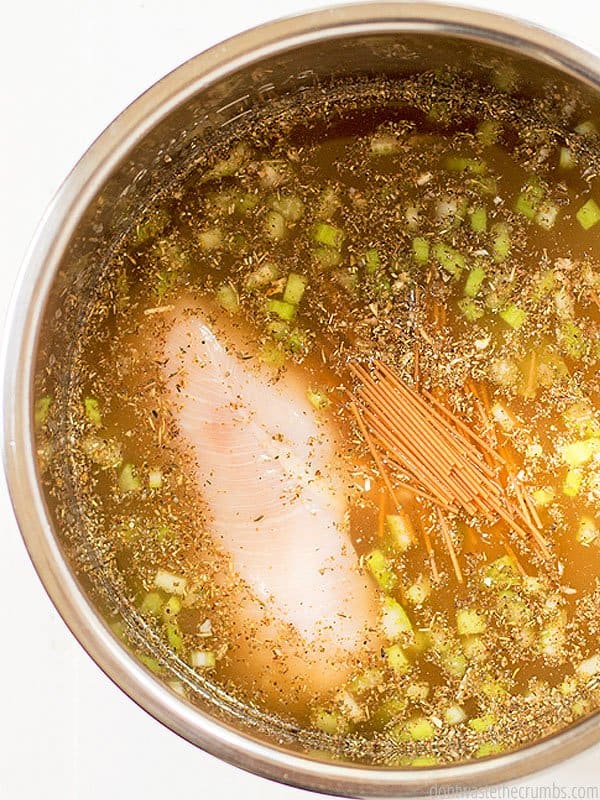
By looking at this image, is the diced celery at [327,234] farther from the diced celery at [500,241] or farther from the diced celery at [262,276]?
the diced celery at [500,241]

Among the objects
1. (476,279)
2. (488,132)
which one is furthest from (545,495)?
(488,132)

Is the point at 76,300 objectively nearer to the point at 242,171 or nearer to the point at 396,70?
the point at 242,171

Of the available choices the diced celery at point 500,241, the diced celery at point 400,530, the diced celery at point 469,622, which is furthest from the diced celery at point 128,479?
the diced celery at point 500,241

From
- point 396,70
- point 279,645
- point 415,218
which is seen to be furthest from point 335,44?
point 279,645

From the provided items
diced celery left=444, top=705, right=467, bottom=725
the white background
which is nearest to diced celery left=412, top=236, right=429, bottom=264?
the white background

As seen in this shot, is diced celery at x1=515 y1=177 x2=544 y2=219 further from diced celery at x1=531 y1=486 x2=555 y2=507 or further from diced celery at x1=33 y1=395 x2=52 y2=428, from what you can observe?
diced celery at x1=33 y1=395 x2=52 y2=428
